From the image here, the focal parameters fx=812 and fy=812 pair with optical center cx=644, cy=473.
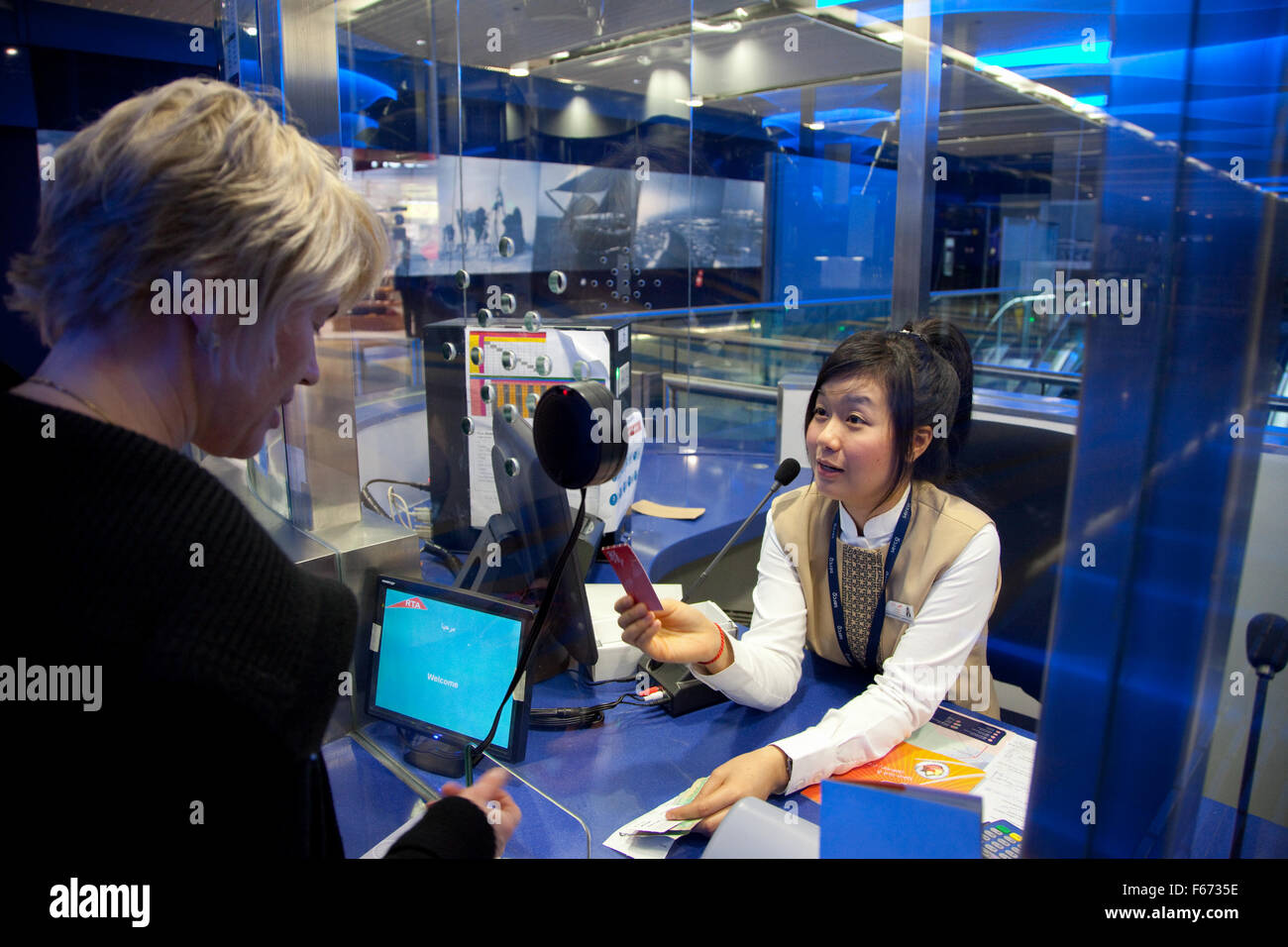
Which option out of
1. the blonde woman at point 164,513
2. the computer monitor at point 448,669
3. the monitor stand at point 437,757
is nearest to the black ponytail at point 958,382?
the computer monitor at point 448,669

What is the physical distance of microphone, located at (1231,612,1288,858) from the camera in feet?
2.73

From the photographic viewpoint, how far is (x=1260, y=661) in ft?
2.78

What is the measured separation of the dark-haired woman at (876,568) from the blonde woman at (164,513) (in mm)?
765

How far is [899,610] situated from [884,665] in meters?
0.13

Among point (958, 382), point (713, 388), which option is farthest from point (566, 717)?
point (713, 388)

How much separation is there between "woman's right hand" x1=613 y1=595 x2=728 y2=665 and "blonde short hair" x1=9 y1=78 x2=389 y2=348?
2.60 feet

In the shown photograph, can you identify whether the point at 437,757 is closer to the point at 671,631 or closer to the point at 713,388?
the point at 671,631

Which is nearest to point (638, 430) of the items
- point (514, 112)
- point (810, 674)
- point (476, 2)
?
point (810, 674)

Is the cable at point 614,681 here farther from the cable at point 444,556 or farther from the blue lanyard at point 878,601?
the cable at point 444,556

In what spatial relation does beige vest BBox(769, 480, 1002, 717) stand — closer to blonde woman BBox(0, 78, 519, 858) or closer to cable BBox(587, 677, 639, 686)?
cable BBox(587, 677, 639, 686)

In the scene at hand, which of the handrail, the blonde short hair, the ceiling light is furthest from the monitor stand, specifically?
the ceiling light

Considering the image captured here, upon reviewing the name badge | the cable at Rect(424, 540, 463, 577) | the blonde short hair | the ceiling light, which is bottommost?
the cable at Rect(424, 540, 463, 577)

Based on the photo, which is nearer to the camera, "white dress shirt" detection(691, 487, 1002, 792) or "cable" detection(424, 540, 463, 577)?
"white dress shirt" detection(691, 487, 1002, 792)
